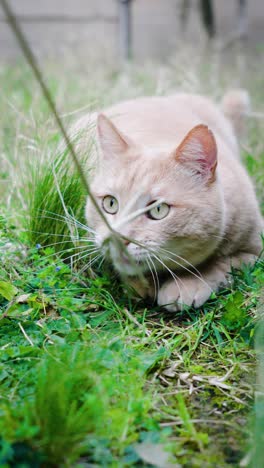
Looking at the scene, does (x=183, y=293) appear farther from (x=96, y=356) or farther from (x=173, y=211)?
(x=96, y=356)

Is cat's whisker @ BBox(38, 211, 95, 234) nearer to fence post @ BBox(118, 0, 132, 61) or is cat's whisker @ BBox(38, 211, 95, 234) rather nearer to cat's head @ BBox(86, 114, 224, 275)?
cat's head @ BBox(86, 114, 224, 275)

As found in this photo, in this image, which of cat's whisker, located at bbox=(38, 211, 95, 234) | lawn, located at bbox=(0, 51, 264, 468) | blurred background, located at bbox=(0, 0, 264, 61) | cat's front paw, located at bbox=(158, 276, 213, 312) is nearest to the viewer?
lawn, located at bbox=(0, 51, 264, 468)

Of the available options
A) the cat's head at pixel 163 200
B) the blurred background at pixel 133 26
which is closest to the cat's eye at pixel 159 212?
the cat's head at pixel 163 200

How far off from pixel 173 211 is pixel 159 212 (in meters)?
0.04

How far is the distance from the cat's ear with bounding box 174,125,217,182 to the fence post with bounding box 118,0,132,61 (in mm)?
4725

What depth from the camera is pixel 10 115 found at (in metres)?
3.35

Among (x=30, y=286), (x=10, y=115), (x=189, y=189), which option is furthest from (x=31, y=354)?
(x=10, y=115)

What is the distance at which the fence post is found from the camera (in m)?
6.12

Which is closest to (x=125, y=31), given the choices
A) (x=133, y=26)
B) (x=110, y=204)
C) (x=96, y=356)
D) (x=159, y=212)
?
(x=133, y=26)

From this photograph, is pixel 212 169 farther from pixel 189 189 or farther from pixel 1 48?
pixel 1 48

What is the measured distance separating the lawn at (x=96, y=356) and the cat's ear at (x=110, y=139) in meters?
0.20

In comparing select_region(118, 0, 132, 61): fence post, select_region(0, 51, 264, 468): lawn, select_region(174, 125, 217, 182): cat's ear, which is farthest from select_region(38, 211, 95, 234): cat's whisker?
select_region(118, 0, 132, 61): fence post

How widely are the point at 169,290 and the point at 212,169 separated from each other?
432 millimetres

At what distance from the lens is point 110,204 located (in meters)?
1.82
